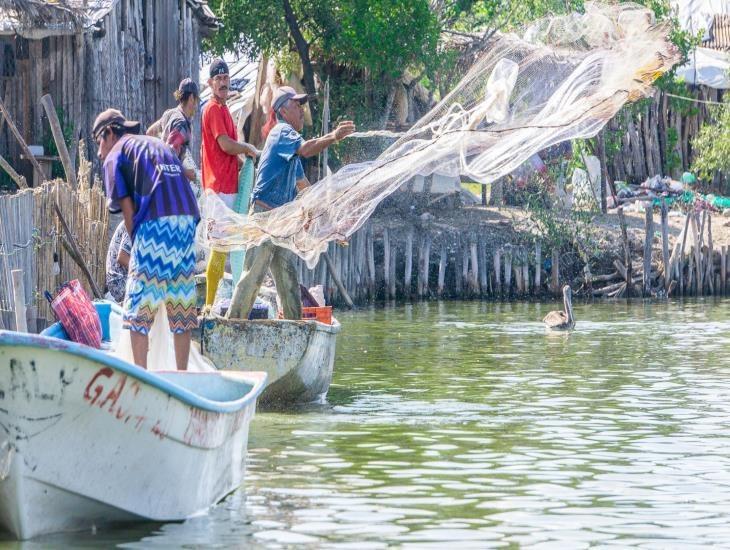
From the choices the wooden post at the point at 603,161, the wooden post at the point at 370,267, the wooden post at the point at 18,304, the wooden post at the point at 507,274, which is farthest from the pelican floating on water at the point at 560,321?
the wooden post at the point at 18,304

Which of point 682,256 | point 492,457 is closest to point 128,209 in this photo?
point 492,457

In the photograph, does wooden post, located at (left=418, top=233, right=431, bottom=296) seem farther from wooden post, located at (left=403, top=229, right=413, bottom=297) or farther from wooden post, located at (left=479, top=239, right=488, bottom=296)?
wooden post, located at (left=479, top=239, right=488, bottom=296)

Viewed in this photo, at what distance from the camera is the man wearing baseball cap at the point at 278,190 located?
39.0 feet

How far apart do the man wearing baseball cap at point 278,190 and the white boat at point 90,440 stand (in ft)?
13.3

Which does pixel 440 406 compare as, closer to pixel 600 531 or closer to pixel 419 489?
pixel 419 489

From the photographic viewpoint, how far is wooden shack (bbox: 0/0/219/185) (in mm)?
20734

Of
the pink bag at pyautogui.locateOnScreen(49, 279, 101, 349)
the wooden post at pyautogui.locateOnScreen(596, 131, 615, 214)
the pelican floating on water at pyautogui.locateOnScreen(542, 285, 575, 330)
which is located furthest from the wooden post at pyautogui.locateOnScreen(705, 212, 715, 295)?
the pink bag at pyautogui.locateOnScreen(49, 279, 101, 349)

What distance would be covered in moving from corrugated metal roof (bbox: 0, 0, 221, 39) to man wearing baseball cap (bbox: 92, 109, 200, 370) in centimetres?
1017

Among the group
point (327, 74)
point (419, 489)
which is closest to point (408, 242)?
point (327, 74)

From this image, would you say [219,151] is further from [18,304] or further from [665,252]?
[665,252]

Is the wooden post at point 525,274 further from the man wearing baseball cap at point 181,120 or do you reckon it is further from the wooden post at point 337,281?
the man wearing baseball cap at point 181,120

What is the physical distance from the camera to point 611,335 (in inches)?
755

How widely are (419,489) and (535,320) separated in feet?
42.7

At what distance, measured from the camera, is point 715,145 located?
30.0 metres
